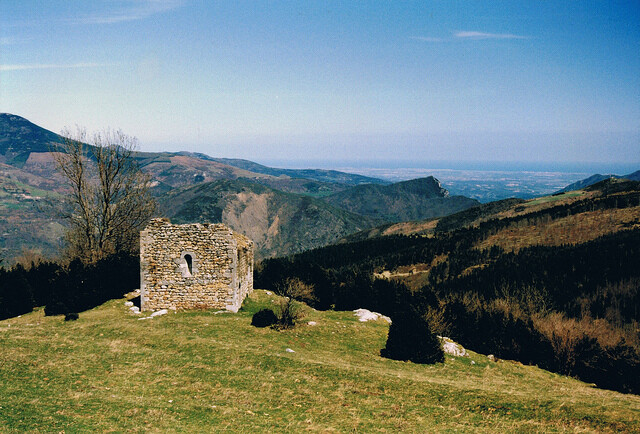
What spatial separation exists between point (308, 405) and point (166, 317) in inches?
510

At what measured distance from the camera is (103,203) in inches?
1485

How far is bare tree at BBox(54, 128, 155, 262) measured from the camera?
36.0 meters

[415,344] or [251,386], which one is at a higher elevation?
[251,386]

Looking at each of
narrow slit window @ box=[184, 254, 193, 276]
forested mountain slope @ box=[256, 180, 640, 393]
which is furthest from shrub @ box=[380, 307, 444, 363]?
narrow slit window @ box=[184, 254, 193, 276]

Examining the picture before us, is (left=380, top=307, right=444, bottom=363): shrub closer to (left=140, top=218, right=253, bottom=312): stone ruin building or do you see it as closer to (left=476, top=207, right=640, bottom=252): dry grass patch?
(left=140, top=218, right=253, bottom=312): stone ruin building

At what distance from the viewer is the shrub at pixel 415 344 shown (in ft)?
64.9

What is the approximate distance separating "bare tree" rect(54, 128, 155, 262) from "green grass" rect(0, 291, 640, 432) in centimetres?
1675

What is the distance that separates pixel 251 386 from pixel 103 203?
103 ft

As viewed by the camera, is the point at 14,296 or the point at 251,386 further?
the point at 14,296

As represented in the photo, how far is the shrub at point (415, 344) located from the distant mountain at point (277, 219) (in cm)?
13906

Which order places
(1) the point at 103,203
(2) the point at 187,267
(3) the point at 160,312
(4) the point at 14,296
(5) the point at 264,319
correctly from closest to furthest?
1. (5) the point at 264,319
2. (3) the point at 160,312
3. (2) the point at 187,267
4. (4) the point at 14,296
5. (1) the point at 103,203

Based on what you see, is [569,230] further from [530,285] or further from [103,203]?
[103,203]

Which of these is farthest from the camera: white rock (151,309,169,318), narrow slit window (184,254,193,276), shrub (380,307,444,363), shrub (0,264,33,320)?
shrub (0,264,33,320)

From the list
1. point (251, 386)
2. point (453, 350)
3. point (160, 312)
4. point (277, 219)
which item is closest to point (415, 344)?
point (453, 350)
